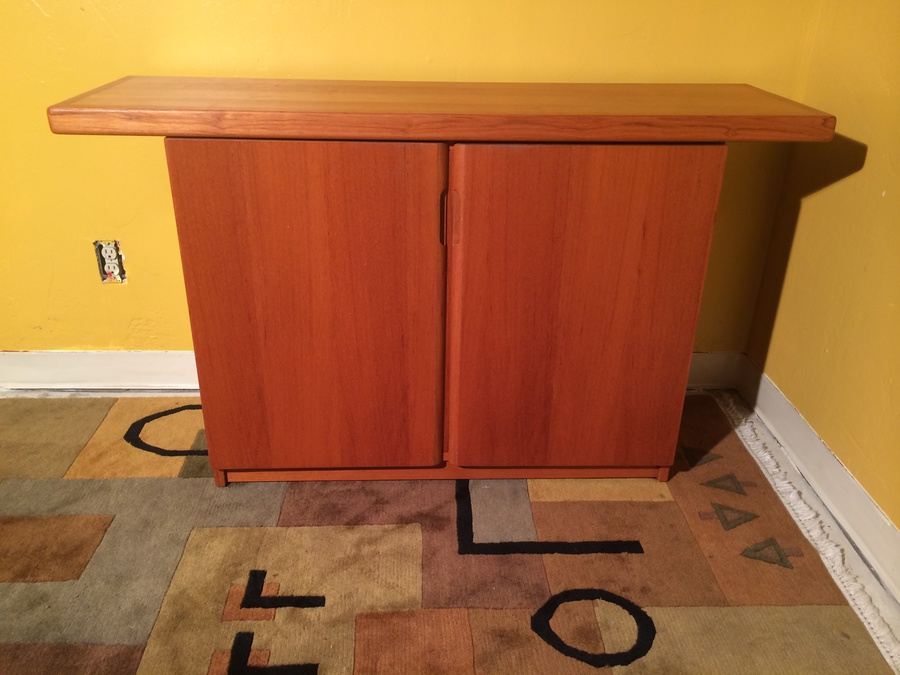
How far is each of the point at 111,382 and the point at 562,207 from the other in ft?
4.02

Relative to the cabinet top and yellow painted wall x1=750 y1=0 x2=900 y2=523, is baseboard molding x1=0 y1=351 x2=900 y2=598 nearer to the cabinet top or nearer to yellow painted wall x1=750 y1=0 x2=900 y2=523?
yellow painted wall x1=750 y1=0 x2=900 y2=523

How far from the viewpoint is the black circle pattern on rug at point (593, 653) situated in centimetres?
110

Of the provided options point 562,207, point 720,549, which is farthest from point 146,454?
point 720,549

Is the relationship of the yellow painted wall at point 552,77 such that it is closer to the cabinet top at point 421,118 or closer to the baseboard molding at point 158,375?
the baseboard molding at point 158,375

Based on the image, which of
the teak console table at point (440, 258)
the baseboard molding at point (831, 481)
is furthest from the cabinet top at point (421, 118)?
the baseboard molding at point (831, 481)

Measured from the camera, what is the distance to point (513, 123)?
113 cm

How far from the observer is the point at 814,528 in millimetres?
1368

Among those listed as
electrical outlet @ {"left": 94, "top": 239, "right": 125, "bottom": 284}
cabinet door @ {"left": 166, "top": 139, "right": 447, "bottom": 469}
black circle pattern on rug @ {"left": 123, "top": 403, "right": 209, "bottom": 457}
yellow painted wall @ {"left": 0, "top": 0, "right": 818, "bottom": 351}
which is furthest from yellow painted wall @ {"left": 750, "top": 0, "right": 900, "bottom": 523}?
electrical outlet @ {"left": 94, "top": 239, "right": 125, "bottom": 284}

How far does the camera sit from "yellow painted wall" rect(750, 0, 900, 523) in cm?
123

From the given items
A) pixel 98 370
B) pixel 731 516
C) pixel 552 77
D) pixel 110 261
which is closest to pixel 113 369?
pixel 98 370

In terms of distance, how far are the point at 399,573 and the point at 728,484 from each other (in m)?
0.72

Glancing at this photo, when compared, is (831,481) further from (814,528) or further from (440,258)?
(440,258)

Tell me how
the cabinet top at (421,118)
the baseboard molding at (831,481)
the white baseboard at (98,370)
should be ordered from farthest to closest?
the white baseboard at (98,370), the baseboard molding at (831,481), the cabinet top at (421,118)

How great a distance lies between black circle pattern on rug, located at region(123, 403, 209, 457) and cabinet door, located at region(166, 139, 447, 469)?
183mm
